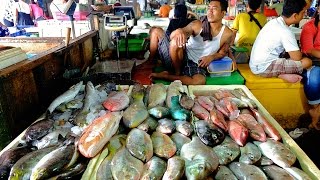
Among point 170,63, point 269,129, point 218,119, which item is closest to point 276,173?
point 269,129

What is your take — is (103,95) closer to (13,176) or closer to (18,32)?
(13,176)

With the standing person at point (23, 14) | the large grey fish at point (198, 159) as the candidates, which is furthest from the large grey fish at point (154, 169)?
the standing person at point (23, 14)

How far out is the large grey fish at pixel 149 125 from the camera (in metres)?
2.05

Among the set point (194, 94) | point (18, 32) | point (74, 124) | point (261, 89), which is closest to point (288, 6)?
point (261, 89)

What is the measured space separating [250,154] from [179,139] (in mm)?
520

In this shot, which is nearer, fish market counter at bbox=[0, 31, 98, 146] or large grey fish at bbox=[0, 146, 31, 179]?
large grey fish at bbox=[0, 146, 31, 179]

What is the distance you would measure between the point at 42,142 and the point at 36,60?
3.21 feet

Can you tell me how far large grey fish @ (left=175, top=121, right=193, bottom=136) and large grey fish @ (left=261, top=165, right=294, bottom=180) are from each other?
1.92ft

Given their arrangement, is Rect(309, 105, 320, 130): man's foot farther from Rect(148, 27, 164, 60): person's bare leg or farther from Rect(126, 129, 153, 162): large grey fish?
Rect(126, 129, 153, 162): large grey fish

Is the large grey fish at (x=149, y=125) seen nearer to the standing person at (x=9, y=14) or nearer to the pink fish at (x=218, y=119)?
the pink fish at (x=218, y=119)

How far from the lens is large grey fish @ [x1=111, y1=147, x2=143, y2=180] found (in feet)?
5.17

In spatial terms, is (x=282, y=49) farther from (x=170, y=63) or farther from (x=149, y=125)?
(x=149, y=125)

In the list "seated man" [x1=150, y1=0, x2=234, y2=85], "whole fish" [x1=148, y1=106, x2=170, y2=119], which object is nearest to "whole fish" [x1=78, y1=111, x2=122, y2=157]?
"whole fish" [x1=148, y1=106, x2=170, y2=119]

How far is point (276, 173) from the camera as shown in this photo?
1.64m
